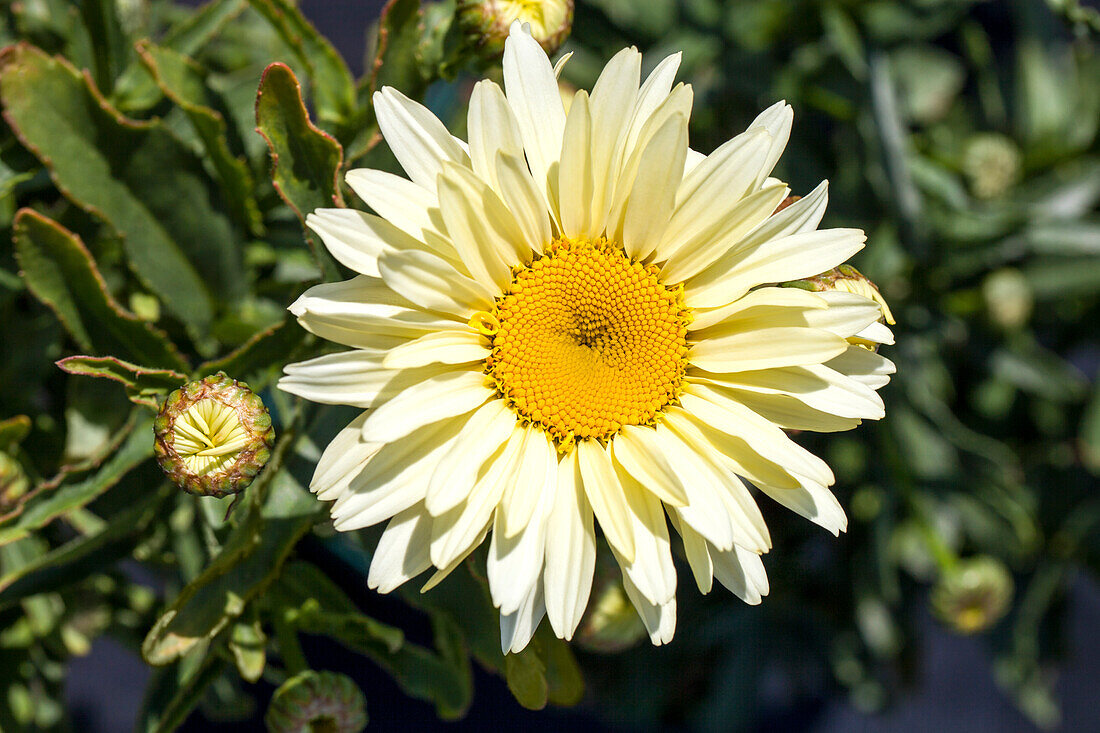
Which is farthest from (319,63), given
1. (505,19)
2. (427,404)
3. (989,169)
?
(989,169)

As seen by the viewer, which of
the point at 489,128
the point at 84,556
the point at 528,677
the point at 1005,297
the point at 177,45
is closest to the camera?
the point at 489,128

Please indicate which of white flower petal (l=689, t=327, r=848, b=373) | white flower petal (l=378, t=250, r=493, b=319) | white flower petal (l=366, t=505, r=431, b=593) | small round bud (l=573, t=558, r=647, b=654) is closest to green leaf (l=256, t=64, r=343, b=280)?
white flower petal (l=378, t=250, r=493, b=319)

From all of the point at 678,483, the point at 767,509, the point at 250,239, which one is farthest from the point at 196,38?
the point at 767,509

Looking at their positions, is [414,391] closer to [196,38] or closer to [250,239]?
[250,239]

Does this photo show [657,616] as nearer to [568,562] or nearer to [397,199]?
[568,562]

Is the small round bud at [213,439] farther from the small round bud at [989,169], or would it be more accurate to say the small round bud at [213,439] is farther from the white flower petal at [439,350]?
the small round bud at [989,169]

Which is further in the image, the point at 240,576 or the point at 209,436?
the point at 240,576
